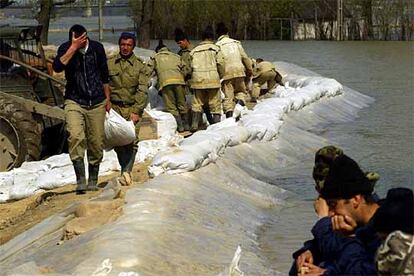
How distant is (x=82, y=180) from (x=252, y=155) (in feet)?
11.6

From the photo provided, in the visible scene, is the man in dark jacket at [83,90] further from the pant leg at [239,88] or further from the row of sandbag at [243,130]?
the pant leg at [239,88]

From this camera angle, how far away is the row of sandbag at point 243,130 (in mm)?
9577

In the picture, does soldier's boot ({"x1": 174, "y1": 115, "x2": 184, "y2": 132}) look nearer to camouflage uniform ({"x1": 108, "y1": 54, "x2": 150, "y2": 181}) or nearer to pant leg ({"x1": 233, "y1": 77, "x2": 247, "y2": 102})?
pant leg ({"x1": 233, "y1": 77, "x2": 247, "y2": 102})

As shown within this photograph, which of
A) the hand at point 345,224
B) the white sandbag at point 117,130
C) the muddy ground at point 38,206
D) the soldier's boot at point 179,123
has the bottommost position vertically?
the muddy ground at point 38,206

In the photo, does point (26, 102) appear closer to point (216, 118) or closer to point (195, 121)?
point (195, 121)

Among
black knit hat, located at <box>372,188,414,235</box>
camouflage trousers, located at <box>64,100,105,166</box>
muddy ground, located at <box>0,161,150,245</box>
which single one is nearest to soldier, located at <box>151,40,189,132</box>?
muddy ground, located at <box>0,161,150,245</box>

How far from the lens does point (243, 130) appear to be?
12734 mm

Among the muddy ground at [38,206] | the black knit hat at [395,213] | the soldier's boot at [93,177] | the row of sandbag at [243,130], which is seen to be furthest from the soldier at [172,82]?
the black knit hat at [395,213]

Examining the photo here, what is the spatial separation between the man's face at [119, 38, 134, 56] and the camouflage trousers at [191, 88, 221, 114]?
402 centimetres

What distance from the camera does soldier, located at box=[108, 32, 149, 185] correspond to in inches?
394

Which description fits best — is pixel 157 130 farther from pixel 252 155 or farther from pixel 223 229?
pixel 223 229

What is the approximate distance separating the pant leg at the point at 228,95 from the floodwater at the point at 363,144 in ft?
4.88

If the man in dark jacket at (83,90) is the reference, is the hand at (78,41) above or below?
above

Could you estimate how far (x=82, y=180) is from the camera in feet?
30.9
